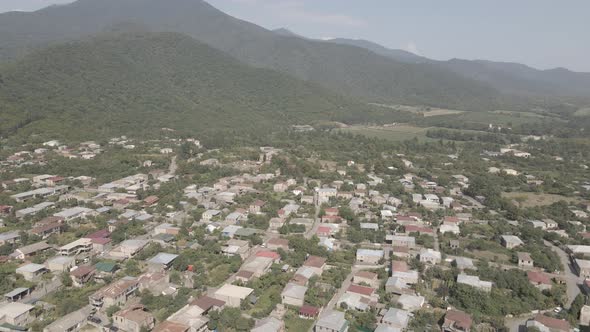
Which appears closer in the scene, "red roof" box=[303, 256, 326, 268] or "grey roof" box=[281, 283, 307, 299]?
"grey roof" box=[281, 283, 307, 299]

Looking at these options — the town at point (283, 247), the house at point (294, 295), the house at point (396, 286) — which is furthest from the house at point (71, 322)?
the house at point (396, 286)

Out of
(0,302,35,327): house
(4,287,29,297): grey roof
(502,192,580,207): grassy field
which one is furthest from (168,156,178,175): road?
(502,192,580,207): grassy field

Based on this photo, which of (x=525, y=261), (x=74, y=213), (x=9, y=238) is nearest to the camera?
(x=525, y=261)

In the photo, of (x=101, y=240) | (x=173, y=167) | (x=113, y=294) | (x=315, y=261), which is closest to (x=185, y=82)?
(x=173, y=167)

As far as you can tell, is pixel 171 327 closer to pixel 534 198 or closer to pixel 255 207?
pixel 255 207

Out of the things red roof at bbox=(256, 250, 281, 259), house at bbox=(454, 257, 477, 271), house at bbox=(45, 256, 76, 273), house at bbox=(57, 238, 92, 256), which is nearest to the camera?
house at bbox=(45, 256, 76, 273)

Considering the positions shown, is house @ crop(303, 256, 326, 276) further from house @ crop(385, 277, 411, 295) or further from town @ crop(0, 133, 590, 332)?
house @ crop(385, 277, 411, 295)

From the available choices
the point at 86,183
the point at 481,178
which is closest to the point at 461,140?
the point at 481,178

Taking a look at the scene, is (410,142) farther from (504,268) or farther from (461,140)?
(504,268)
